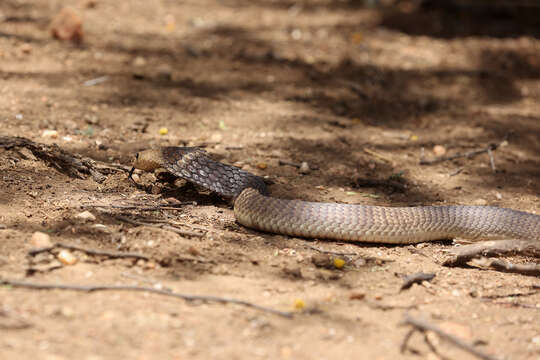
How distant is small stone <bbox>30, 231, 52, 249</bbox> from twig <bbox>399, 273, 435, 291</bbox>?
2362 millimetres

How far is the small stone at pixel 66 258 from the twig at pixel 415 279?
2.16 metres

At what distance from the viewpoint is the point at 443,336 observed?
10.6 ft

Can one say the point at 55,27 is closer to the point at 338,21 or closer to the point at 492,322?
the point at 338,21

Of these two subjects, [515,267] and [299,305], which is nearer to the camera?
[299,305]

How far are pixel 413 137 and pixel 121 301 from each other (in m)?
4.51

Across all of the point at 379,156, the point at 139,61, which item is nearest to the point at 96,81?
the point at 139,61

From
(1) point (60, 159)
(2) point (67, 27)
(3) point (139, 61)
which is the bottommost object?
(1) point (60, 159)

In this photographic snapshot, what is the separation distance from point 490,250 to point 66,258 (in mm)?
3068

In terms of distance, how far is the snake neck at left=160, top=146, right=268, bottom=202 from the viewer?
4.67 m

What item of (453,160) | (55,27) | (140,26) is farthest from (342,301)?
(140,26)

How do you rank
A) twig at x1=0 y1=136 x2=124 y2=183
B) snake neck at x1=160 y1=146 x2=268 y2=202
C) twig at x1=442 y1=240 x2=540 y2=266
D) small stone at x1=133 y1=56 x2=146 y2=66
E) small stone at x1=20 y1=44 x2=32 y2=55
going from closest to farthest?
1. twig at x1=442 y1=240 x2=540 y2=266
2. snake neck at x1=160 y1=146 x2=268 y2=202
3. twig at x1=0 y1=136 x2=124 y2=183
4. small stone at x1=20 y1=44 x2=32 y2=55
5. small stone at x1=133 y1=56 x2=146 y2=66

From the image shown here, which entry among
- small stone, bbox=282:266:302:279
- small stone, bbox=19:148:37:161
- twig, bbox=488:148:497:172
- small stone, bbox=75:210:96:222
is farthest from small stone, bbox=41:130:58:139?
twig, bbox=488:148:497:172

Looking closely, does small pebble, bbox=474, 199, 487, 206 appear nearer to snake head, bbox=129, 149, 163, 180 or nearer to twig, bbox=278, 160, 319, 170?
twig, bbox=278, 160, 319, 170

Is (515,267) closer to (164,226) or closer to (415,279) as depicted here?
(415,279)
